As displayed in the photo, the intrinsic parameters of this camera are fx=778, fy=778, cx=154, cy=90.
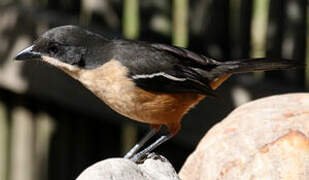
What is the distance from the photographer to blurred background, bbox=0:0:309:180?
5754 millimetres

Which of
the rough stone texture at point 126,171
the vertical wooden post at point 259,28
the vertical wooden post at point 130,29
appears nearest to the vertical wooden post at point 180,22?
the vertical wooden post at point 130,29

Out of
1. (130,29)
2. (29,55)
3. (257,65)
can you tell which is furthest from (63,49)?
(130,29)

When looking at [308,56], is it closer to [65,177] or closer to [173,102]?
[173,102]

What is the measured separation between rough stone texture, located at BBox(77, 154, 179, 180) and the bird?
1.55ft

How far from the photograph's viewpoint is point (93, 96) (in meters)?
→ 6.14

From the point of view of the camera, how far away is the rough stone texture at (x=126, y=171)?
12.9 ft

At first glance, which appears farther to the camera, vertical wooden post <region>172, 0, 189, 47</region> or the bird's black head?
vertical wooden post <region>172, 0, 189, 47</region>

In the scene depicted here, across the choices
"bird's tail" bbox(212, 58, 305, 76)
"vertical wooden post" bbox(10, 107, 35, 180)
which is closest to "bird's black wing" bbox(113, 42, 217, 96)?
"bird's tail" bbox(212, 58, 305, 76)

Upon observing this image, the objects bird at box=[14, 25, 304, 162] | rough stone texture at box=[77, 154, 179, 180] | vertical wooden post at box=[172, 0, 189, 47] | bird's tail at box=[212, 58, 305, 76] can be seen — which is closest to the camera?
rough stone texture at box=[77, 154, 179, 180]

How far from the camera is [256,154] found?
4074 millimetres

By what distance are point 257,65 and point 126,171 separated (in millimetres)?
1441

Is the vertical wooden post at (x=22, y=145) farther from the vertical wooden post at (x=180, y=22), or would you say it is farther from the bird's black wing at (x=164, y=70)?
the bird's black wing at (x=164, y=70)

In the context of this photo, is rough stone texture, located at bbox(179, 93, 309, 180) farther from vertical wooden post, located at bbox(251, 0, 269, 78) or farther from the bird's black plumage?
vertical wooden post, located at bbox(251, 0, 269, 78)

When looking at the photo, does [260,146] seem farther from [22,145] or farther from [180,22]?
[22,145]
